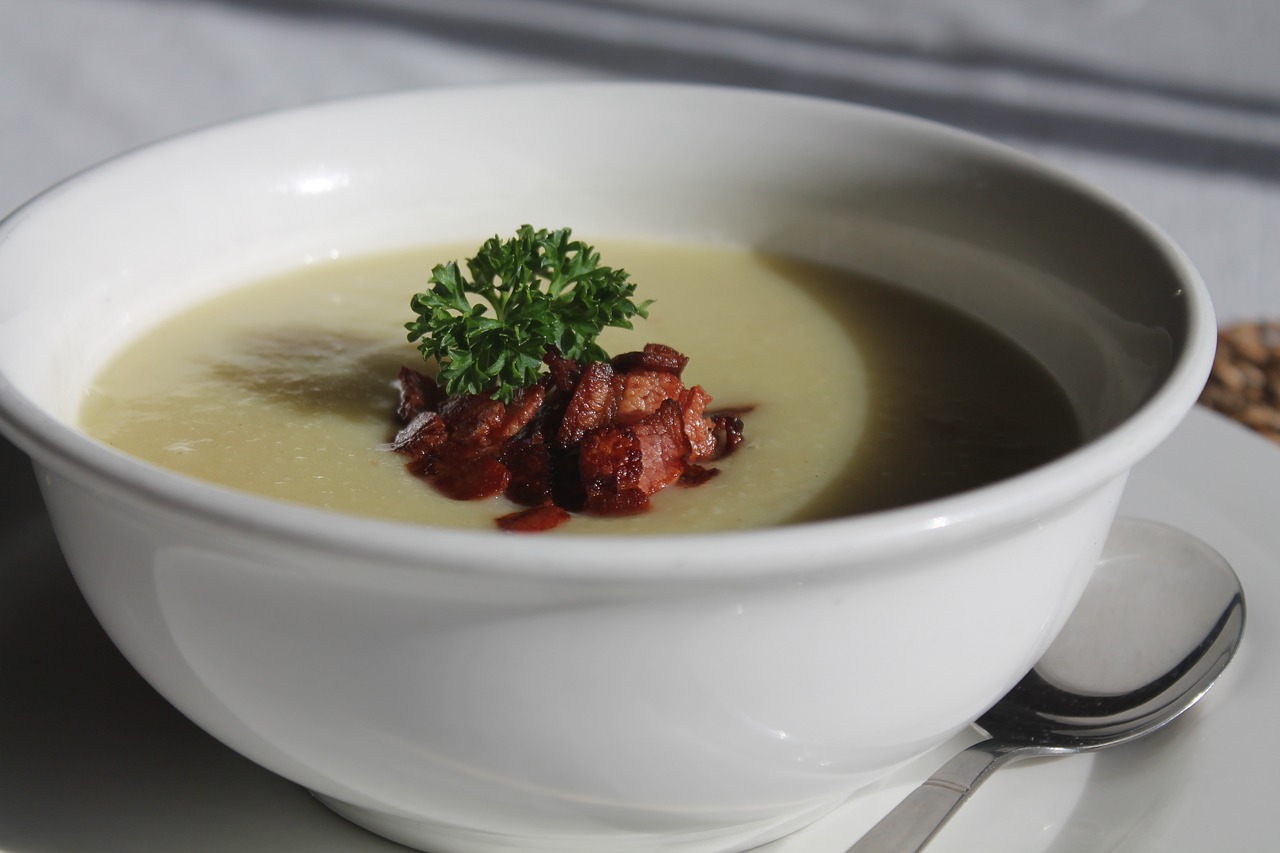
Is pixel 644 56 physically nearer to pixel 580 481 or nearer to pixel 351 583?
pixel 580 481

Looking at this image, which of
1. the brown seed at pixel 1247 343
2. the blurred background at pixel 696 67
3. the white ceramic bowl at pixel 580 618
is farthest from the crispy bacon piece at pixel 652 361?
the blurred background at pixel 696 67

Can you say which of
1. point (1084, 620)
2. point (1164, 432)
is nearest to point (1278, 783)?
point (1084, 620)

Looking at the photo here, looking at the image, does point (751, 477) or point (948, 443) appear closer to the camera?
point (751, 477)

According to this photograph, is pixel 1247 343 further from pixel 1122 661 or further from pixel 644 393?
pixel 644 393

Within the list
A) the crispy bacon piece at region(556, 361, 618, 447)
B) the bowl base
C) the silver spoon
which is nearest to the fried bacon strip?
the crispy bacon piece at region(556, 361, 618, 447)

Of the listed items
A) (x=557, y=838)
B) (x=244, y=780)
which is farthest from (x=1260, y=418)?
(x=244, y=780)

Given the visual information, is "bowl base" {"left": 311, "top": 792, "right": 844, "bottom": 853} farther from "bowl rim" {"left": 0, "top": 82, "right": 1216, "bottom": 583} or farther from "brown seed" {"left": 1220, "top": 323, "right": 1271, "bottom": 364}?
"brown seed" {"left": 1220, "top": 323, "right": 1271, "bottom": 364}

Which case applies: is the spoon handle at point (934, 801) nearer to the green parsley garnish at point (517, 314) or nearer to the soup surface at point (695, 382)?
the soup surface at point (695, 382)
